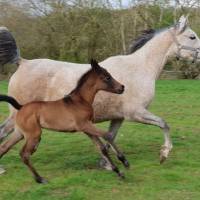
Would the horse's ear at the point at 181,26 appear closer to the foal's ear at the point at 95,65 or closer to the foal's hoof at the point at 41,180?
the foal's ear at the point at 95,65

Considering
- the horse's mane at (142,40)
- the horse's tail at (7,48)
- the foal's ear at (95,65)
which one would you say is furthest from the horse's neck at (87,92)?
the horse's mane at (142,40)

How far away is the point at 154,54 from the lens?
7617 mm

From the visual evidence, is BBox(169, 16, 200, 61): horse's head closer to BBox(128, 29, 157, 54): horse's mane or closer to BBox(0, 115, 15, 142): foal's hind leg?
BBox(128, 29, 157, 54): horse's mane

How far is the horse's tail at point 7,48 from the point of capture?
7348mm

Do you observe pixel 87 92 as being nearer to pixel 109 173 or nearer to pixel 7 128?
pixel 109 173

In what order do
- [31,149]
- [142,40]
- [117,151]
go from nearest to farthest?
1. [31,149]
2. [117,151]
3. [142,40]

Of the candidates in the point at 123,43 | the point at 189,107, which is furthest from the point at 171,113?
→ the point at 123,43

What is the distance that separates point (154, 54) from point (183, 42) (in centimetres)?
55

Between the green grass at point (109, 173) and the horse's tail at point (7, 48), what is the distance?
5.10 feet

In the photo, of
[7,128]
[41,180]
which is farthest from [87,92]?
[7,128]

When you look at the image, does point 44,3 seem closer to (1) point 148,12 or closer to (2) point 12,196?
(1) point 148,12

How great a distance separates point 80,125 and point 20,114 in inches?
30.1

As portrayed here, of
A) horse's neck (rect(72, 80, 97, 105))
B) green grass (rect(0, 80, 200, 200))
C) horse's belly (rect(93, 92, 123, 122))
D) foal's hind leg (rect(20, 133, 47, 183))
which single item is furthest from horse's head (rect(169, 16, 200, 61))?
foal's hind leg (rect(20, 133, 47, 183))

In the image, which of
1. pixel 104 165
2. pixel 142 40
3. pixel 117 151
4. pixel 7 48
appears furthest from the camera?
pixel 142 40
